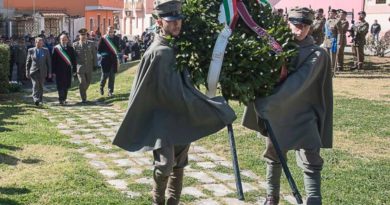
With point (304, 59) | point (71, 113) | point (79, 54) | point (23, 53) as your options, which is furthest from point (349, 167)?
point (23, 53)

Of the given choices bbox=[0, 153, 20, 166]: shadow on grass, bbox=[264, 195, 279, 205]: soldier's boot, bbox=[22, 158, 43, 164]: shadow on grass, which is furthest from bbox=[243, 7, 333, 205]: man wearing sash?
bbox=[0, 153, 20, 166]: shadow on grass

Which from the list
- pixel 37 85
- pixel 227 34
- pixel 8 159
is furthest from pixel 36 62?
pixel 227 34

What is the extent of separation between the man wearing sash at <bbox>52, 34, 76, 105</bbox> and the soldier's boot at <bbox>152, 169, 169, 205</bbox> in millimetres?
9536

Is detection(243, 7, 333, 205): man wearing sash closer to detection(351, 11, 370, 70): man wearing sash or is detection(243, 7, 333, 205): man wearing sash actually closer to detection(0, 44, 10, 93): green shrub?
detection(0, 44, 10, 93): green shrub

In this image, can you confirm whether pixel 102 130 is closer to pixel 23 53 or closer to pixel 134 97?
pixel 134 97

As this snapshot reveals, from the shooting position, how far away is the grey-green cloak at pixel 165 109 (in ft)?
15.5

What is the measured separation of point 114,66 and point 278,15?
10.4 m

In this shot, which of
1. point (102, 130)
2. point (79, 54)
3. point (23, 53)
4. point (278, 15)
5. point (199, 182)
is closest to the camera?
point (278, 15)

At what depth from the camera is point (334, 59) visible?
57.0ft

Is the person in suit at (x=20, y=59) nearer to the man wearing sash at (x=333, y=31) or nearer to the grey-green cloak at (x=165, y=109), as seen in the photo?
the man wearing sash at (x=333, y=31)

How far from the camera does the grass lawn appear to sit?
594cm

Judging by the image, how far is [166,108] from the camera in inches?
190

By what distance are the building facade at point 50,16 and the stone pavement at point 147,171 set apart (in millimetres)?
21602

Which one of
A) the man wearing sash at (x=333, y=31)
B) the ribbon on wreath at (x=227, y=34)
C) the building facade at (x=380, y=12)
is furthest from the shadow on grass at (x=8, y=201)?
the building facade at (x=380, y=12)
